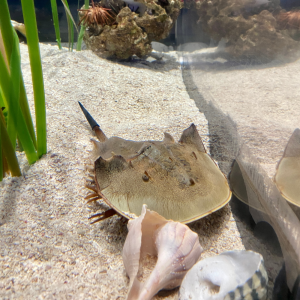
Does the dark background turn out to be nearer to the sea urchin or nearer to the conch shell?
the sea urchin

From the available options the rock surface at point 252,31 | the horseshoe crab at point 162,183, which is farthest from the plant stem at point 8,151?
the rock surface at point 252,31

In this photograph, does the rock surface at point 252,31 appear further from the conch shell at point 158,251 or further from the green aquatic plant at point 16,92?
the green aquatic plant at point 16,92

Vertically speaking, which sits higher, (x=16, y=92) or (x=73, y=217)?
(x=16, y=92)

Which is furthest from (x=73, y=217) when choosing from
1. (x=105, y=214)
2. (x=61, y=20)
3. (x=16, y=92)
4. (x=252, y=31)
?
(x=61, y=20)

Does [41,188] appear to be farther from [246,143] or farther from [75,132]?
[246,143]

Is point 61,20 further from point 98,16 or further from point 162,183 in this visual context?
point 162,183
